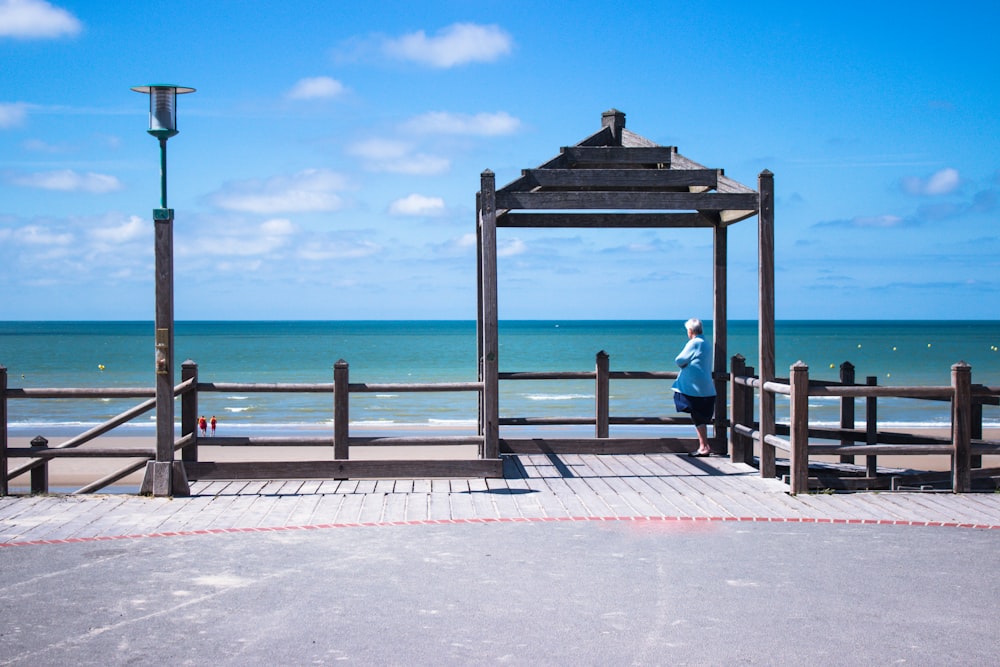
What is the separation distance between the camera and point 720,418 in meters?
12.3

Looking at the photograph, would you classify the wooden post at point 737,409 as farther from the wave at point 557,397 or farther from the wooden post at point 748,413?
the wave at point 557,397

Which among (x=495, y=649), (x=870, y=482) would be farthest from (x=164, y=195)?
(x=870, y=482)

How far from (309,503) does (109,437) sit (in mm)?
14874

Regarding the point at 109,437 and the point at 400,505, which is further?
the point at 109,437

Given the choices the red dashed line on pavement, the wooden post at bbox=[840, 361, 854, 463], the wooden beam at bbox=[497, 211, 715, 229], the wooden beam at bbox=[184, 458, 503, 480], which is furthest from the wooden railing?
the wooden beam at bbox=[184, 458, 503, 480]

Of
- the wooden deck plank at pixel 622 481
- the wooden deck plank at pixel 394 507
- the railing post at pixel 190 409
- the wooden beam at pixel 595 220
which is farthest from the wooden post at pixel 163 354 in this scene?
the wooden deck plank at pixel 622 481

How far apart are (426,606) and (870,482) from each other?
610cm

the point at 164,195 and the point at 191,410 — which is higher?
the point at 164,195

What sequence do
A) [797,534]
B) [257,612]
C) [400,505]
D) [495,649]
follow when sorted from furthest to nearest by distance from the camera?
[400,505], [797,534], [257,612], [495,649]

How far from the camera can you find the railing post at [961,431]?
31.7 ft

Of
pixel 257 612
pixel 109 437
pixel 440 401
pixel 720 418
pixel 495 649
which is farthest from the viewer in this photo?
pixel 440 401

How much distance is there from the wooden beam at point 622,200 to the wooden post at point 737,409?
180 cm

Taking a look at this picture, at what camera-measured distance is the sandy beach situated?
15344 mm

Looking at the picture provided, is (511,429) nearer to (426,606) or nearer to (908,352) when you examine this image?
(426,606)
